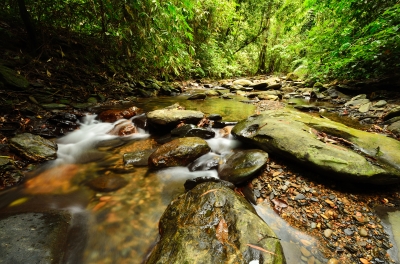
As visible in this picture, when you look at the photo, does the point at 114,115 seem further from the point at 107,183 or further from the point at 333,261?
the point at 333,261

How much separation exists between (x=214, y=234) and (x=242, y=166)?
1.39 m

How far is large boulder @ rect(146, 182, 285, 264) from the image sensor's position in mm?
1406

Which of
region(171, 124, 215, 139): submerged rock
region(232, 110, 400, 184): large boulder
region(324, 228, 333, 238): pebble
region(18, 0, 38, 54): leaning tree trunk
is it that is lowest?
region(324, 228, 333, 238): pebble

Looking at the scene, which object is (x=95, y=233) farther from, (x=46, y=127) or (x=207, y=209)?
(x=46, y=127)

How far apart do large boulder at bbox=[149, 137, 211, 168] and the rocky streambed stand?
2cm

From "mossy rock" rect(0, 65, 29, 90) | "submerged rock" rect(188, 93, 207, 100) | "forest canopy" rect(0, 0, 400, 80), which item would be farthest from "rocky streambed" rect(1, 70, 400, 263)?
"submerged rock" rect(188, 93, 207, 100)

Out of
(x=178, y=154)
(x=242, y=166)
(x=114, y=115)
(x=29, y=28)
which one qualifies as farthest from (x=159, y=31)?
(x=242, y=166)

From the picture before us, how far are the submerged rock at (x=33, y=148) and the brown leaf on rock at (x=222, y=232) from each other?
3.46 m

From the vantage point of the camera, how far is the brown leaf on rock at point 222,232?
60.9 inches

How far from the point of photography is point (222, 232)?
161 cm

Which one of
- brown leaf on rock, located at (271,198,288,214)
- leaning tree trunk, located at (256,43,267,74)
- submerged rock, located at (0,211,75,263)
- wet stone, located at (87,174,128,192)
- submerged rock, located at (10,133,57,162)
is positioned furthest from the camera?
leaning tree trunk, located at (256,43,267,74)

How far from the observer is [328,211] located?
2.12 metres

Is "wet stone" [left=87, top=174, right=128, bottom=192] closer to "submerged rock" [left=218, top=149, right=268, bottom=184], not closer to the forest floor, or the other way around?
the forest floor

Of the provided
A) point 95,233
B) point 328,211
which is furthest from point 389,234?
point 95,233
